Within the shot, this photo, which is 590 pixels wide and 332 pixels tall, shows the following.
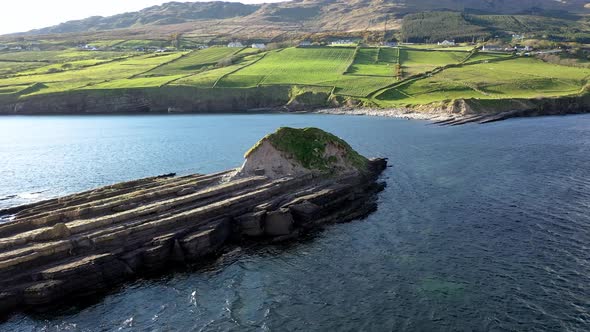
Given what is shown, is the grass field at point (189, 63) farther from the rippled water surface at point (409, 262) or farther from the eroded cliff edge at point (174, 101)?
the rippled water surface at point (409, 262)

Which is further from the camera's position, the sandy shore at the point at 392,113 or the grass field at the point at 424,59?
the grass field at the point at 424,59

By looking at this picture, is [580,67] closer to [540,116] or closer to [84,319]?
Answer: [540,116]

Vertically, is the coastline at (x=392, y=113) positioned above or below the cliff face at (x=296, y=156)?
below

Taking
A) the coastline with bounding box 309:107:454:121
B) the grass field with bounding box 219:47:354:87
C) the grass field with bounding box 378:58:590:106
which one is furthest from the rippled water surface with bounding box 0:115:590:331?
the grass field with bounding box 219:47:354:87

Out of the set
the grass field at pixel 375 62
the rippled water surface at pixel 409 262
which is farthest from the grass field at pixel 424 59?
the rippled water surface at pixel 409 262

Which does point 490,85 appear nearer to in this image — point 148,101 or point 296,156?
point 296,156

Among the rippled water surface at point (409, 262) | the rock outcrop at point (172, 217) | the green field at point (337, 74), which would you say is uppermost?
the green field at point (337, 74)

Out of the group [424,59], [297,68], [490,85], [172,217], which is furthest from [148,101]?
[172,217]
